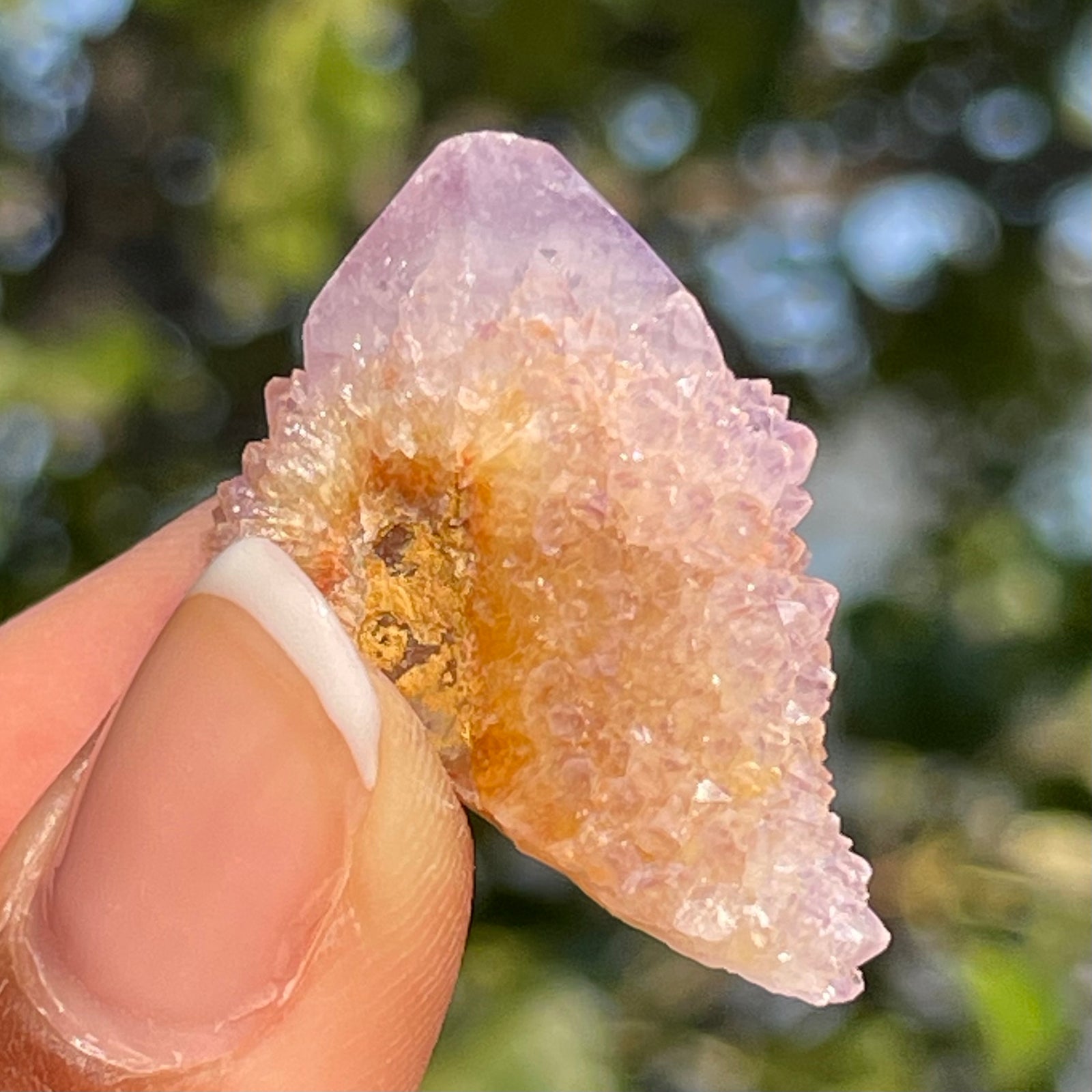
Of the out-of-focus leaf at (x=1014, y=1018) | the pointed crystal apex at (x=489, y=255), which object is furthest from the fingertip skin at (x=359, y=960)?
the out-of-focus leaf at (x=1014, y=1018)

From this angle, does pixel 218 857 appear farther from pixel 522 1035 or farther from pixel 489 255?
pixel 522 1035

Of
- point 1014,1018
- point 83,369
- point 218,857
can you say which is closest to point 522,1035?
point 1014,1018

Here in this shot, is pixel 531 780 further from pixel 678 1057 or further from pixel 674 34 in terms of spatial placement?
pixel 674 34

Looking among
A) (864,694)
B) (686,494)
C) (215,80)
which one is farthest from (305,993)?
(215,80)

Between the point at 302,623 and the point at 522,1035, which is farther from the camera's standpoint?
the point at 522,1035

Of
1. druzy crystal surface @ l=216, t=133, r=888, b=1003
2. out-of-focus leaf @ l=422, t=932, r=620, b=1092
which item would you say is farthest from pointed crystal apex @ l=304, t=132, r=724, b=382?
out-of-focus leaf @ l=422, t=932, r=620, b=1092

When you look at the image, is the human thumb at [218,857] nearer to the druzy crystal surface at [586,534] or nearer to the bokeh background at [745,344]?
the druzy crystal surface at [586,534]

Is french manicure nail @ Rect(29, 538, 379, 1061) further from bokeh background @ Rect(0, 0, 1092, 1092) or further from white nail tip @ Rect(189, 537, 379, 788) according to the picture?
bokeh background @ Rect(0, 0, 1092, 1092)

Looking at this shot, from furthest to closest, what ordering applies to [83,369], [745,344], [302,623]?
[745,344]
[83,369]
[302,623]
